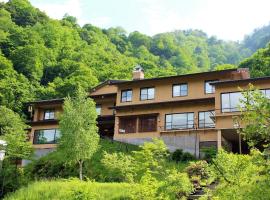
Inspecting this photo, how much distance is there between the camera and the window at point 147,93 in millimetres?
38750

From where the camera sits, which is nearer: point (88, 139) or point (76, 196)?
point (76, 196)

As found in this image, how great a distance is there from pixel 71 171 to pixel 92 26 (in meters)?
64.5

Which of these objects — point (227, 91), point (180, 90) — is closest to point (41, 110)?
point (180, 90)

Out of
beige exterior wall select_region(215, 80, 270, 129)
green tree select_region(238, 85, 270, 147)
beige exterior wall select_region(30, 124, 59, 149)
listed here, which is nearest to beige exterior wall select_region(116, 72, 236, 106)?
beige exterior wall select_region(215, 80, 270, 129)

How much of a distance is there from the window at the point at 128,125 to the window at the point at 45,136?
7548 millimetres

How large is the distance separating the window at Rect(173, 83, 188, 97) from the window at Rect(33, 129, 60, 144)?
514 inches

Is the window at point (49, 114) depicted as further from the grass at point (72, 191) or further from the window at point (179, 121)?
the grass at point (72, 191)

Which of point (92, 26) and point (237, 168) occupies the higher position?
point (92, 26)

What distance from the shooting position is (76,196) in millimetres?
17172

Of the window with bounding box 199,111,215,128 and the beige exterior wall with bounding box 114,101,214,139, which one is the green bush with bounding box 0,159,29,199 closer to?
the beige exterior wall with bounding box 114,101,214,139

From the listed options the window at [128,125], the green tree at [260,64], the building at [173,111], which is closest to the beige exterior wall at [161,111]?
the building at [173,111]

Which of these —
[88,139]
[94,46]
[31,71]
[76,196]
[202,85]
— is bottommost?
[76,196]

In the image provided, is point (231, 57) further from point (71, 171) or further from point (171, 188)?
point (171, 188)


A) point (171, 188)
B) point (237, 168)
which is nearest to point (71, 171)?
point (171, 188)
